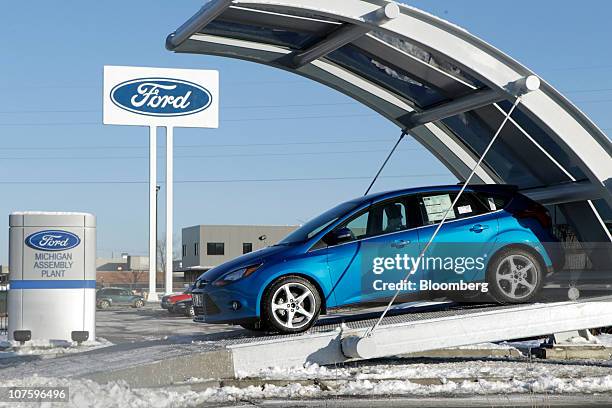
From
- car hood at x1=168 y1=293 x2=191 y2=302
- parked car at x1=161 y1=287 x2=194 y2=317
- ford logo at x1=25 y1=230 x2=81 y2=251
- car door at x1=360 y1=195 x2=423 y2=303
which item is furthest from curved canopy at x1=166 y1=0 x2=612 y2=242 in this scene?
car hood at x1=168 y1=293 x2=191 y2=302

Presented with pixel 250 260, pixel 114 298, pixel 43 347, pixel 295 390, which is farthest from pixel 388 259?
pixel 114 298

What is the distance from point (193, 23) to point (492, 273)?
4.53 m

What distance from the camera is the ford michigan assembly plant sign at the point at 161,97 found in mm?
47188

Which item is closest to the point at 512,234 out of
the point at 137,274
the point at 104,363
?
the point at 104,363

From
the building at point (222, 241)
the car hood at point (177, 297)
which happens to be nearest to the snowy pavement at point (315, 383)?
the car hood at point (177, 297)

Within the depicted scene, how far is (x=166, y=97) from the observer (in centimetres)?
4819

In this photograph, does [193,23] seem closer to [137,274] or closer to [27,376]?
[27,376]

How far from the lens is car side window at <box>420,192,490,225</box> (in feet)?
35.0

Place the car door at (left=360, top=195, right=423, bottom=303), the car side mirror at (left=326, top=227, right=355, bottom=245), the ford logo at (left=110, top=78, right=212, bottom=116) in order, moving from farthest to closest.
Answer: the ford logo at (left=110, top=78, right=212, bottom=116) < the car side mirror at (left=326, top=227, right=355, bottom=245) < the car door at (left=360, top=195, right=423, bottom=303)

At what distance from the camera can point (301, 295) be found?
32.7 ft

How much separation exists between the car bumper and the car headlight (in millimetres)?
72

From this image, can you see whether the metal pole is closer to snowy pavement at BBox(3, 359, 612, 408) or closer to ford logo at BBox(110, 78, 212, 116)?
ford logo at BBox(110, 78, 212, 116)

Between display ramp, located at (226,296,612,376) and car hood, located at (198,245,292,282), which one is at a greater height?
car hood, located at (198,245,292,282)

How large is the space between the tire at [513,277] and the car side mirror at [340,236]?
67.6 inches
